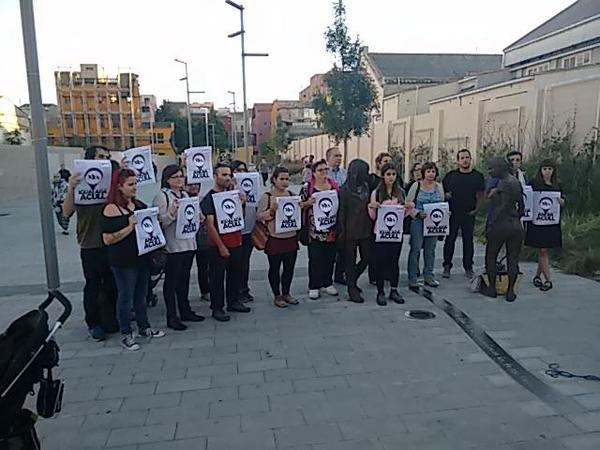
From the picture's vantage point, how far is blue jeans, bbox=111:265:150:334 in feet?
15.7

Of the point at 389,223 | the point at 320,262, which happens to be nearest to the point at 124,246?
the point at 320,262

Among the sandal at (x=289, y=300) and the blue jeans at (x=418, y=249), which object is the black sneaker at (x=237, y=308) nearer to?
the sandal at (x=289, y=300)

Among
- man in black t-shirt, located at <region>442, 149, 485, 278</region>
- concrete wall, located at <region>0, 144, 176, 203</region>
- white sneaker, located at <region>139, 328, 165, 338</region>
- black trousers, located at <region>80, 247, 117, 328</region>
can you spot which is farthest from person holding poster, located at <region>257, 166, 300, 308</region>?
concrete wall, located at <region>0, 144, 176, 203</region>

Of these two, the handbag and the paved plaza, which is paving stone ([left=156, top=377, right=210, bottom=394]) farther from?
the handbag

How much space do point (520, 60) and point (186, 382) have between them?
1172 inches

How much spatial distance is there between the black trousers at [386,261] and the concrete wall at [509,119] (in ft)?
22.7

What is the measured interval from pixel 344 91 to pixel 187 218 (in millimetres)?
14534

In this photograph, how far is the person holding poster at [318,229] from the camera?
617cm

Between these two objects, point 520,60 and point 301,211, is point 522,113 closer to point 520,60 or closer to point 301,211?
point 301,211

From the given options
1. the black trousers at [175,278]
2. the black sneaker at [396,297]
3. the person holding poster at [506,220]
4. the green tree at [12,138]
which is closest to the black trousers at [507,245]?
the person holding poster at [506,220]

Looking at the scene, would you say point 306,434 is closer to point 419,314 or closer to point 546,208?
point 419,314

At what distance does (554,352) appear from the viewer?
15.4 feet

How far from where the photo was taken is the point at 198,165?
18.9 ft

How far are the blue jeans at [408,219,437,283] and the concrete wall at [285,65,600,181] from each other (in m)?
6.05
